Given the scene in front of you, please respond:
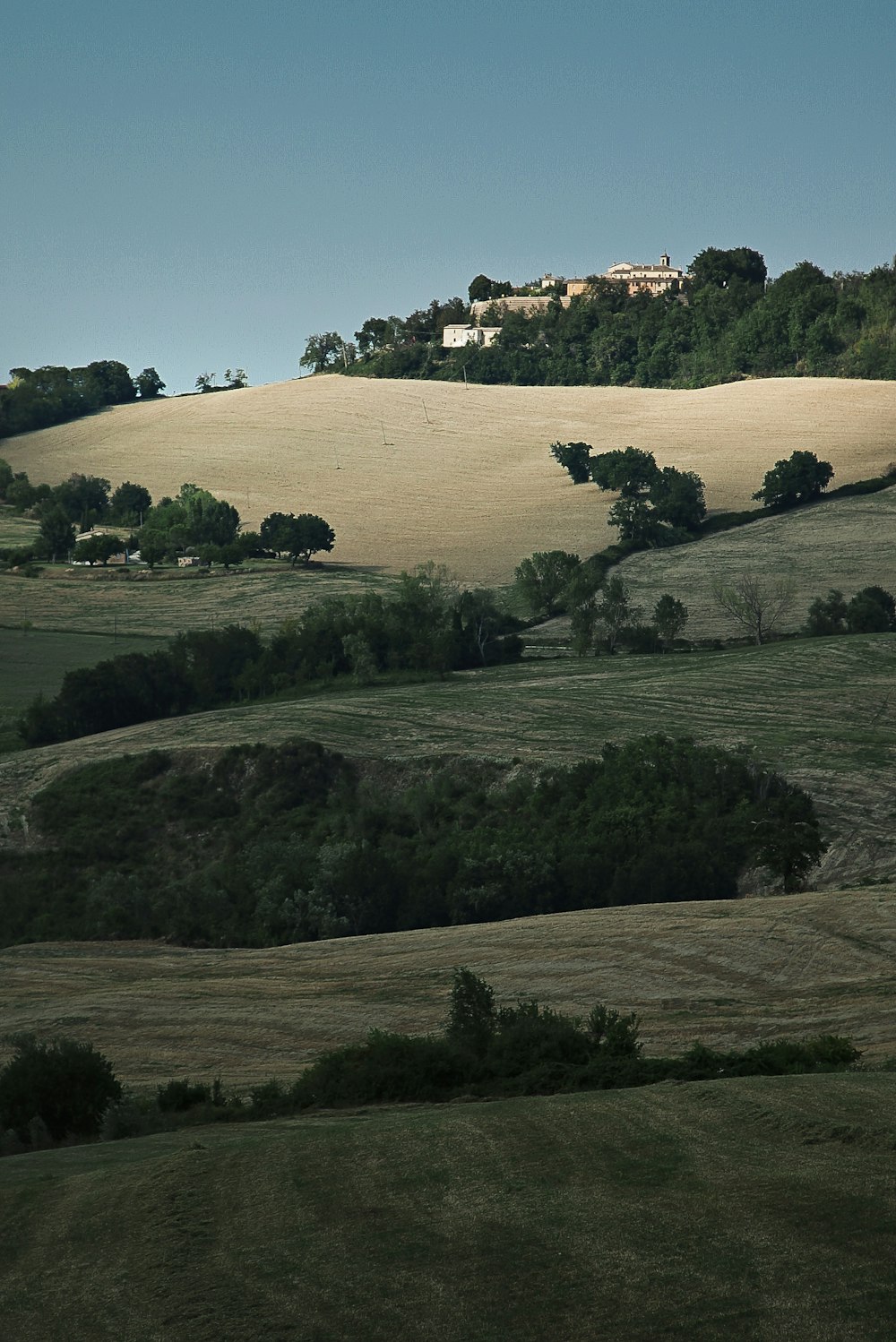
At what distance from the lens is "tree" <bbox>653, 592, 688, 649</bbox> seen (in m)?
74.6

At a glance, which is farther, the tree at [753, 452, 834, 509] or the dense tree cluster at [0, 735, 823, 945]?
the tree at [753, 452, 834, 509]

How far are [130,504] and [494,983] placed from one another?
9150 centimetres

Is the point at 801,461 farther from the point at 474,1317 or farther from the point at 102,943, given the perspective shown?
the point at 474,1317

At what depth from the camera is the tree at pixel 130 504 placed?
384 ft

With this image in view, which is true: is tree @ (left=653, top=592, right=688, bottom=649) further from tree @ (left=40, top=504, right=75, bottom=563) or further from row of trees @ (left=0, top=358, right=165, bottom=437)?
row of trees @ (left=0, top=358, right=165, bottom=437)

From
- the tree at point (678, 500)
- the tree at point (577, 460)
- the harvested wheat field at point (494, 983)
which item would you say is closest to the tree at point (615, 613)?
the tree at point (678, 500)

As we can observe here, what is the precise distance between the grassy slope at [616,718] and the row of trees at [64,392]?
107112mm

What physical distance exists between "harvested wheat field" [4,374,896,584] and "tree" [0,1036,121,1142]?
226 feet

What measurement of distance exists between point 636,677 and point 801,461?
1733 inches

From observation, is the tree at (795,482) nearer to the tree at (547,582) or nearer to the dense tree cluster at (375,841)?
the tree at (547,582)

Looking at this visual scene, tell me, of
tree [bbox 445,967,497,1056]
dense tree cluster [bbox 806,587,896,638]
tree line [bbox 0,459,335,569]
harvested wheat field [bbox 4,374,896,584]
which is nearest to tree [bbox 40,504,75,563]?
tree line [bbox 0,459,335,569]

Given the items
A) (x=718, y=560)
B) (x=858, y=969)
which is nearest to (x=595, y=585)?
(x=718, y=560)

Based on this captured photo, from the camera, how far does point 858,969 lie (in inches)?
1217

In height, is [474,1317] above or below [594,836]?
above
